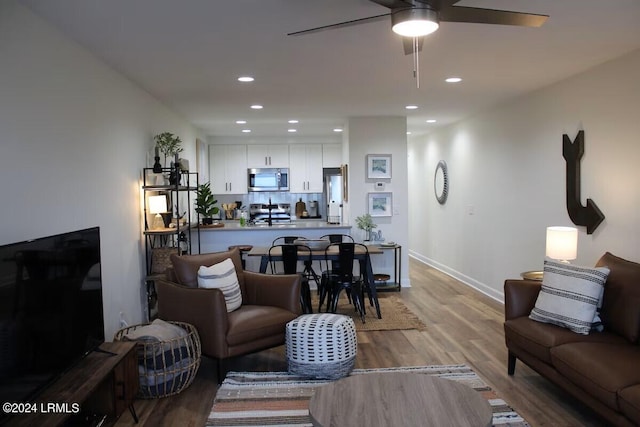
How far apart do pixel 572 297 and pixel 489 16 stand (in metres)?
1.98

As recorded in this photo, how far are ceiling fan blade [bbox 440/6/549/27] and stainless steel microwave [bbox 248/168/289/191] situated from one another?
696 cm

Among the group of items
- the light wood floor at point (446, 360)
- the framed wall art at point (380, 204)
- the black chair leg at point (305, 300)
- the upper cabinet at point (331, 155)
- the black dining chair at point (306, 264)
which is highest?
the upper cabinet at point (331, 155)

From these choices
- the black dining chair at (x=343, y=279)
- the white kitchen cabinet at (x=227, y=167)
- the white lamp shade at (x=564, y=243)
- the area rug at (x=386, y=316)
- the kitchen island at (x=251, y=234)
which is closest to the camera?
the white lamp shade at (x=564, y=243)

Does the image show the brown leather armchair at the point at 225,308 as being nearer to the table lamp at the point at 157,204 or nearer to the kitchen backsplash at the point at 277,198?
the table lamp at the point at 157,204

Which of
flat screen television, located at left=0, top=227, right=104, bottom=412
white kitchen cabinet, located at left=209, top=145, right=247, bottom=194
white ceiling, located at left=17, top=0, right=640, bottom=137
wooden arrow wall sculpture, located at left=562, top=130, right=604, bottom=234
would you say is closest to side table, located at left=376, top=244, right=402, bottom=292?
white ceiling, located at left=17, top=0, right=640, bottom=137

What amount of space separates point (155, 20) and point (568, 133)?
373cm

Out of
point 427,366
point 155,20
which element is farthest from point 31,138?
point 427,366

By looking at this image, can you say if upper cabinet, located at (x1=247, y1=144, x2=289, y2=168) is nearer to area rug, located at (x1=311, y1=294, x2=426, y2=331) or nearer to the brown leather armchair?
area rug, located at (x1=311, y1=294, x2=426, y2=331)

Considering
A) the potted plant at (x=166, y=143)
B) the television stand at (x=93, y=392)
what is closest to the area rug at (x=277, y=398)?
the television stand at (x=93, y=392)

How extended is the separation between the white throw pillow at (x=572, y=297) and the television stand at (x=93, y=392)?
8.85 feet

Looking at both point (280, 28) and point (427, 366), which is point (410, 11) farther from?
point (427, 366)

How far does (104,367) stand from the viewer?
8.57 feet

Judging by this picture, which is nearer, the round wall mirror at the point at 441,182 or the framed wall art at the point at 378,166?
the framed wall art at the point at 378,166

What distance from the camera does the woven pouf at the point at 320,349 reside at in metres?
3.55
